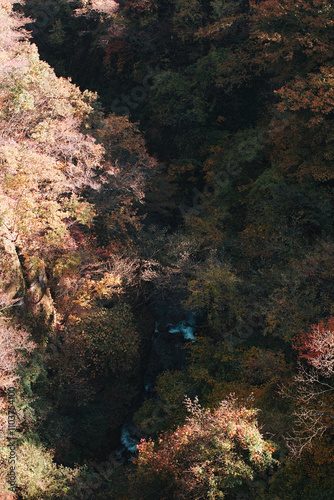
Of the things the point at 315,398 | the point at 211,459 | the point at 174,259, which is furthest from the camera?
the point at 174,259

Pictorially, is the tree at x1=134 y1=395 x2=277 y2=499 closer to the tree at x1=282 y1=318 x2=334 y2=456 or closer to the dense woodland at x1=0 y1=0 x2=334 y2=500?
the dense woodland at x1=0 y1=0 x2=334 y2=500

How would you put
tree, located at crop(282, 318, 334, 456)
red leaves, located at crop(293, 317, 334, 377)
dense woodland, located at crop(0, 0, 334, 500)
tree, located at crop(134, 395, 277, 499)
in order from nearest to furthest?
tree, located at crop(134, 395, 277, 499), tree, located at crop(282, 318, 334, 456), red leaves, located at crop(293, 317, 334, 377), dense woodland, located at crop(0, 0, 334, 500)

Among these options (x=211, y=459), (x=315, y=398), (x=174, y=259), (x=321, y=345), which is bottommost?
(x=211, y=459)

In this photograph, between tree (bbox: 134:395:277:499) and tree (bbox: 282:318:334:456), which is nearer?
tree (bbox: 134:395:277:499)

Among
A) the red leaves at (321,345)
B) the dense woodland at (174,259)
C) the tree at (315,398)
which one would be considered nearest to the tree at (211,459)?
the dense woodland at (174,259)

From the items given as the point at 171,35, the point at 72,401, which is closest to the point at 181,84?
the point at 171,35

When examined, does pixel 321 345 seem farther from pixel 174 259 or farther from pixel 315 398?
pixel 174 259

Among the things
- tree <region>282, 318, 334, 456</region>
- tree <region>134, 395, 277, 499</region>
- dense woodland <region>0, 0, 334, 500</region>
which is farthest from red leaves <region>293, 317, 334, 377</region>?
tree <region>134, 395, 277, 499</region>

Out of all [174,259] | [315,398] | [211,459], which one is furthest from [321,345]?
[174,259]
